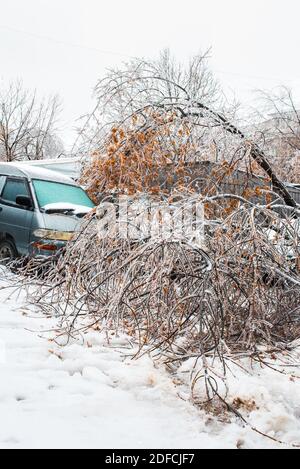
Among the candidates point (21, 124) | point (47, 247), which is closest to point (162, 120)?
point (47, 247)

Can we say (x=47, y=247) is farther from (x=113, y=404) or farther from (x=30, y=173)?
(x=113, y=404)

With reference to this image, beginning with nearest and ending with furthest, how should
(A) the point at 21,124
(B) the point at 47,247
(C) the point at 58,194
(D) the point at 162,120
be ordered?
(D) the point at 162,120 < (B) the point at 47,247 < (C) the point at 58,194 < (A) the point at 21,124

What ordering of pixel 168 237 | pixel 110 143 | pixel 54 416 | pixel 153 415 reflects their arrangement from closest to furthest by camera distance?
pixel 54 416, pixel 153 415, pixel 168 237, pixel 110 143

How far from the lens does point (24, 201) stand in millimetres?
6824

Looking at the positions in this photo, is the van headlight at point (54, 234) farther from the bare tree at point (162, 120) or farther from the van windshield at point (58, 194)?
the bare tree at point (162, 120)

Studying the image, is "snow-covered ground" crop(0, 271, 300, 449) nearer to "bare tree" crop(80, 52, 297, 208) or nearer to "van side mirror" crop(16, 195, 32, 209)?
"bare tree" crop(80, 52, 297, 208)

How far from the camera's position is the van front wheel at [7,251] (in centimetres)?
675

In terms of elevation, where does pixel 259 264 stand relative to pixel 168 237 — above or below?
below

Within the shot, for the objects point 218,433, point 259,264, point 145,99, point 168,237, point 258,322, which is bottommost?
point 218,433

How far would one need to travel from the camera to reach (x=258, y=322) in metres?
3.60

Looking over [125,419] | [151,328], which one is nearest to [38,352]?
[151,328]

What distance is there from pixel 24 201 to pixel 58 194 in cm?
65
